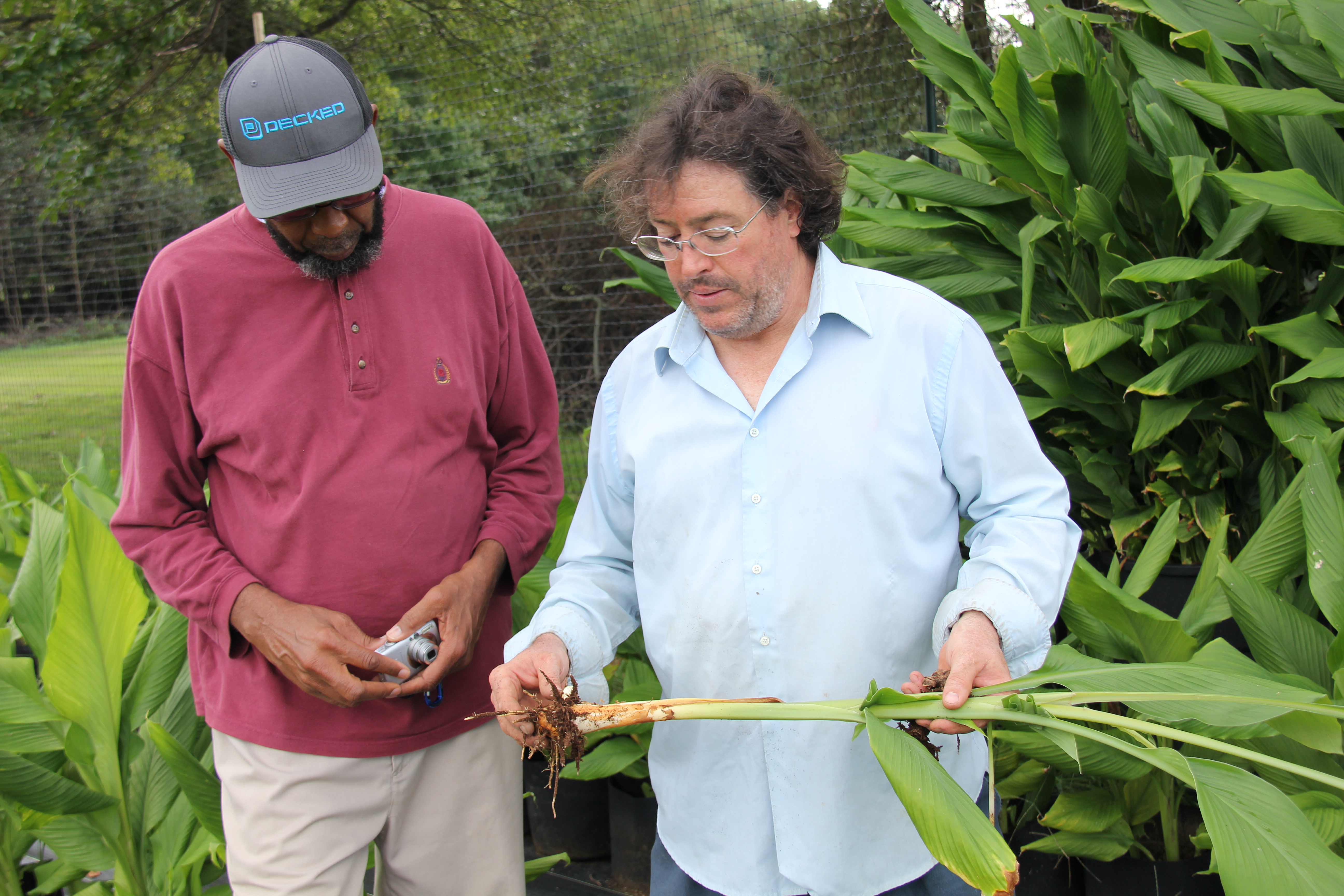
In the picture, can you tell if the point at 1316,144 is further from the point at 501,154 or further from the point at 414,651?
the point at 501,154

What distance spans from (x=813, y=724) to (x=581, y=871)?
1.79 meters

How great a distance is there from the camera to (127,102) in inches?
291

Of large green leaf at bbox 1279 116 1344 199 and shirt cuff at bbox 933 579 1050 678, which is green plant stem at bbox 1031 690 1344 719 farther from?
large green leaf at bbox 1279 116 1344 199

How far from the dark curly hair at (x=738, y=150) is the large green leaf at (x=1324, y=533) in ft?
3.25

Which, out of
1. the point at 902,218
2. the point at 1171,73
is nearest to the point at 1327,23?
the point at 1171,73

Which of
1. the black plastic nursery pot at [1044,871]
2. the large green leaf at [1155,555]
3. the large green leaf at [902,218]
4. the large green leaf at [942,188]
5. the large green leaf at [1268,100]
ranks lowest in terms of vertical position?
the black plastic nursery pot at [1044,871]

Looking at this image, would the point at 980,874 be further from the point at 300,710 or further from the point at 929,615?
the point at 300,710

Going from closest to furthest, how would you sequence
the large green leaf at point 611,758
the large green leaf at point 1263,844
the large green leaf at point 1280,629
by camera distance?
the large green leaf at point 1263,844 → the large green leaf at point 1280,629 → the large green leaf at point 611,758

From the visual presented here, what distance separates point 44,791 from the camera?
2025 millimetres

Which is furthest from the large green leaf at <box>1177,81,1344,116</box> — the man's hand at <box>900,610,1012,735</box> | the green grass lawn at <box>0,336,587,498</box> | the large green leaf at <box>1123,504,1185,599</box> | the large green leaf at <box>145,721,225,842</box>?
the green grass lawn at <box>0,336,587,498</box>

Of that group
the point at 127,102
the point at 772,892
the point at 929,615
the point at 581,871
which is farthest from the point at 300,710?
the point at 127,102

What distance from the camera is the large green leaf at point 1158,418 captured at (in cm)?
245

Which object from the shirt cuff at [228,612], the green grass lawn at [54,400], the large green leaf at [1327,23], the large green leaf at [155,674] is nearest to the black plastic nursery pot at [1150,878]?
the large green leaf at [1327,23]

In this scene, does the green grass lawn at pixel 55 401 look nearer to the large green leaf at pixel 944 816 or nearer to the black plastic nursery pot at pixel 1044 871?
the black plastic nursery pot at pixel 1044 871
